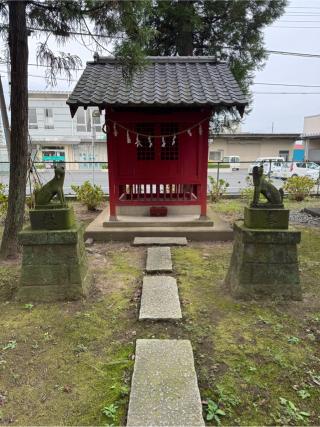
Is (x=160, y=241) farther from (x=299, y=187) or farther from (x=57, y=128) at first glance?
(x=57, y=128)

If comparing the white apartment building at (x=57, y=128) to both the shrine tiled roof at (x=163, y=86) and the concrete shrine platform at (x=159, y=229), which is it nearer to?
the shrine tiled roof at (x=163, y=86)

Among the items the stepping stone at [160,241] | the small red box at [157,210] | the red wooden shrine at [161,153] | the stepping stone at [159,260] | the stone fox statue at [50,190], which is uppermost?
the red wooden shrine at [161,153]

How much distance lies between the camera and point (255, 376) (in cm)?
212

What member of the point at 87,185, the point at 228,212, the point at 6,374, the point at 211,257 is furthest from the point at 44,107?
the point at 6,374

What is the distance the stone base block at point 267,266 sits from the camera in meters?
3.14

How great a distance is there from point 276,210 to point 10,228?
3689mm

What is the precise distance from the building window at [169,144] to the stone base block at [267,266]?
3.28 m

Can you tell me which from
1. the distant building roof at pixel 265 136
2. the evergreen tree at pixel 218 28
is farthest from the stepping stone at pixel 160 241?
the distant building roof at pixel 265 136

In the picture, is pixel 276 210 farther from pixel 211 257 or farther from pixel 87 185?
pixel 87 185

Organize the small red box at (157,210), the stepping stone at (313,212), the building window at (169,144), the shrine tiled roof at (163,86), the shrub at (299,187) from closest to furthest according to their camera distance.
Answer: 1. the shrine tiled roof at (163,86)
2. the building window at (169,144)
3. the small red box at (157,210)
4. the stepping stone at (313,212)
5. the shrub at (299,187)

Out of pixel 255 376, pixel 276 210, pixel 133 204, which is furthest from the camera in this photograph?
pixel 133 204

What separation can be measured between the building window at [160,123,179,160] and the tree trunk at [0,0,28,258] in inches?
106

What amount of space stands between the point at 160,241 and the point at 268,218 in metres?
2.48

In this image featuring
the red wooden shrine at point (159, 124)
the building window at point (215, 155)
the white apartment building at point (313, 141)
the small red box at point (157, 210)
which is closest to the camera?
the red wooden shrine at point (159, 124)
